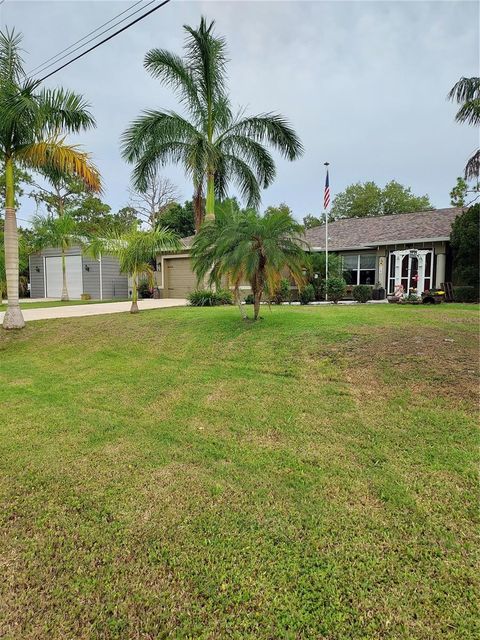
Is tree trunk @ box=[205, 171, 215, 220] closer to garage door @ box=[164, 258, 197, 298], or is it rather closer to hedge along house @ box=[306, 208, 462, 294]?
hedge along house @ box=[306, 208, 462, 294]

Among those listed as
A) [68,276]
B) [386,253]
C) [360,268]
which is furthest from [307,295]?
[68,276]

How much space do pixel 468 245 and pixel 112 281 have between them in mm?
19880

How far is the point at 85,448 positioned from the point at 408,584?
2941 mm

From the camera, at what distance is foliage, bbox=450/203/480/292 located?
1477cm

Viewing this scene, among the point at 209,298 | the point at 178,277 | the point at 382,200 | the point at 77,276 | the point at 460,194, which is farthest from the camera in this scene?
the point at 382,200

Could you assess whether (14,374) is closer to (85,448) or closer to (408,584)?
(85,448)

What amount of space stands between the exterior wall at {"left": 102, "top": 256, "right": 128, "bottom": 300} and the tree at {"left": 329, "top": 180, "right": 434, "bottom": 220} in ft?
73.0

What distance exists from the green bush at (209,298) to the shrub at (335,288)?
4.68m

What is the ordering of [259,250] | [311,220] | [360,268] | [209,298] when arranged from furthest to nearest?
[311,220] < [360,268] < [209,298] < [259,250]

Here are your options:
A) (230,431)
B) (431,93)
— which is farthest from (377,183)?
(230,431)

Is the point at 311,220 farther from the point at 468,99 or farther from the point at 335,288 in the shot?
the point at 468,99

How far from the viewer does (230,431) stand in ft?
13.1

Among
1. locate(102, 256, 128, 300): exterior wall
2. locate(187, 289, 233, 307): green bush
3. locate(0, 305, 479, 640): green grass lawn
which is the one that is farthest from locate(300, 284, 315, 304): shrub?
locate(102, 256, 128, 300): exterior wall

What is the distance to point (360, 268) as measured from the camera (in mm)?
19547
